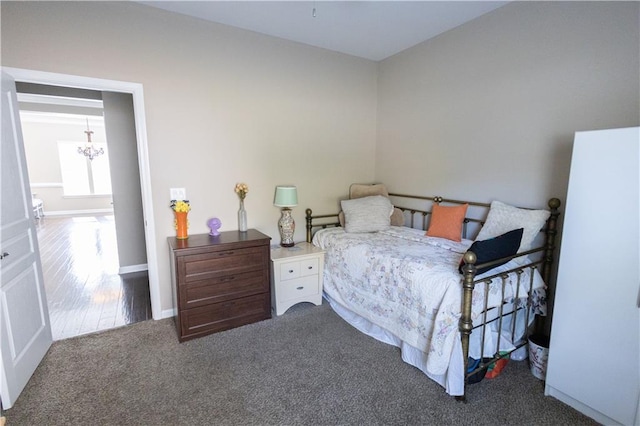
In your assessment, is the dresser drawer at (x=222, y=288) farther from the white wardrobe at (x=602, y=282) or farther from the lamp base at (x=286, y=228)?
the white wardrobe at (x=602, y=282)

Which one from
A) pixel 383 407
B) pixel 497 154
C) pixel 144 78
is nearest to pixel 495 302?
pixel 383 407

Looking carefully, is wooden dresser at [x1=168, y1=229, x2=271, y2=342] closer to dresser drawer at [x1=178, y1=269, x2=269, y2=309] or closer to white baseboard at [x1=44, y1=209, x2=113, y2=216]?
dresser drawer at [x1=178, y1=269, x2=269, y2=309]

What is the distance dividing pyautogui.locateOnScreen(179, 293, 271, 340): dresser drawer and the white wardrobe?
217cm

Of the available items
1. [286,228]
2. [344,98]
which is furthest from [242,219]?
[344,98]

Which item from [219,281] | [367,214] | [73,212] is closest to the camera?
[219,281]

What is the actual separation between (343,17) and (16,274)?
3.07 m

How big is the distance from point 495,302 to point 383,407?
0.95 m

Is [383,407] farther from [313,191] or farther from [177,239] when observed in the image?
[313,191]

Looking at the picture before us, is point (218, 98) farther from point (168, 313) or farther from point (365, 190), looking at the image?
point (168, 313)

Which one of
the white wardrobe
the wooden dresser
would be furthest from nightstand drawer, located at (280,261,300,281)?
the white wardrobe

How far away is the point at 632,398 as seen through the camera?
151 centimetres

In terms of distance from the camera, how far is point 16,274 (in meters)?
1.93

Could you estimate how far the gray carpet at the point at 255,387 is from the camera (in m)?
1.69

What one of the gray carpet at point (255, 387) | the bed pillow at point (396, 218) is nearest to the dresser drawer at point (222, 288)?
the gray carpet at point (255, 387)
